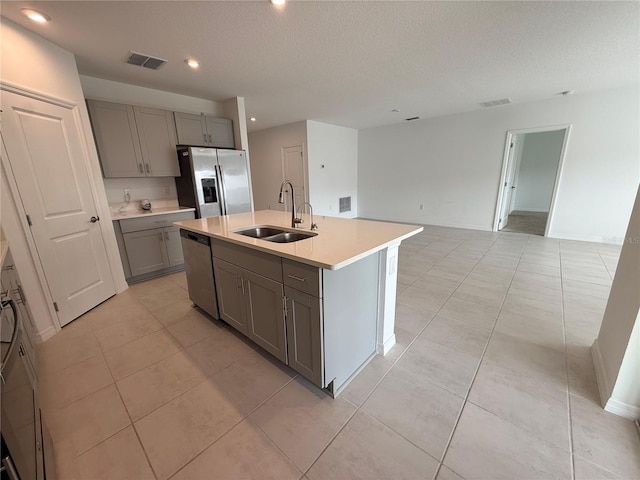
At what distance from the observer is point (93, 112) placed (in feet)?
9.56

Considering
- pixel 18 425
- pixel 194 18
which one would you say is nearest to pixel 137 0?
pixel 194 18

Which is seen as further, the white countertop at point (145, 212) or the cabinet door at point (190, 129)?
the cabinet door at point (190, 129)

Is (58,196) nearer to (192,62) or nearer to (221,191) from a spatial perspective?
(221,191)

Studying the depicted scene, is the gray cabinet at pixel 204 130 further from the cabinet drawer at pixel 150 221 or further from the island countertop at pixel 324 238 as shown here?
the island countertop at pixel 324 238

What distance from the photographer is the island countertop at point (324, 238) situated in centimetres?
137

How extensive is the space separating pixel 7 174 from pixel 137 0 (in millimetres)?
1686

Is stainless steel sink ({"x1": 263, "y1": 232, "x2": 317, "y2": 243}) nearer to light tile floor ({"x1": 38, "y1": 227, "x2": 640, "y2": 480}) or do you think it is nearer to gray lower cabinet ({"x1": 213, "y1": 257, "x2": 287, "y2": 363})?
gray lower cabinet ({"x1": 213, "y1": 257, "x2": 287, "y2": 363})

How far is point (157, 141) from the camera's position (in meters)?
3.46

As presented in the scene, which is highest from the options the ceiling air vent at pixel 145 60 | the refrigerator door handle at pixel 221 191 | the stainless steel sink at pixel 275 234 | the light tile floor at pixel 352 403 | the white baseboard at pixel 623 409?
the ceiling air vent at pixel 145 60

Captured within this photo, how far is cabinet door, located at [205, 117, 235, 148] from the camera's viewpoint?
3900 mm

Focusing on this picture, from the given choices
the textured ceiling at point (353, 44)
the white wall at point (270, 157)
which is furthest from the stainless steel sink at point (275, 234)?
the white wall at point (270, 157)

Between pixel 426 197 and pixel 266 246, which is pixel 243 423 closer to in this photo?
pixel 266 246

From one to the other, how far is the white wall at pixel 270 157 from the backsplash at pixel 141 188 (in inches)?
120

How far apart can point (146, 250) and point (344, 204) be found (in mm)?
5107
